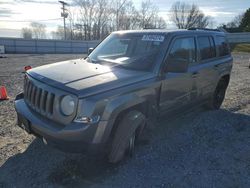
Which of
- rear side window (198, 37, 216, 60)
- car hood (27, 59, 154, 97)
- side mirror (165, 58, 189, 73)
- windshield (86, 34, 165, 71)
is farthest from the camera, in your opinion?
rear side window (198, 37, 216, 60)

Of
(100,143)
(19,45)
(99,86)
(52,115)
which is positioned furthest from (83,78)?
(19,45)

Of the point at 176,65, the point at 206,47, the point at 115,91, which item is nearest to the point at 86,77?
the point at 115,91

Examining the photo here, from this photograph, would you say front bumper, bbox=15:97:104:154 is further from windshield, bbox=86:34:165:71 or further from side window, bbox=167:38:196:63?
side window, bbox=167:38:196:63

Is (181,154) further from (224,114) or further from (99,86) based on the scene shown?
(224,114)

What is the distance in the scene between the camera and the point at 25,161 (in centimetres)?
414

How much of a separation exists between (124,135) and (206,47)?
3052 mm

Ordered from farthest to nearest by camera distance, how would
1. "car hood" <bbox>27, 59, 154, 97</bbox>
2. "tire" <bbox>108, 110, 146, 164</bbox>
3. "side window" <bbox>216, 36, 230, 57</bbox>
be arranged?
"side window" <bbox>216, 36, 230, 57</bbox>
"tire" <bbox>108, 110, 146, 164</bbox>
"car hood" <bbox>27, 59, 154, 97</bbox>

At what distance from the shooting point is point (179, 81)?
193 inches

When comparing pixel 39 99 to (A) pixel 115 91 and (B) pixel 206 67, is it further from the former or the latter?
(B) pixel 206 67

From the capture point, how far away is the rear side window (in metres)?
5.75

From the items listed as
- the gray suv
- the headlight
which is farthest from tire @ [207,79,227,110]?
the headlight

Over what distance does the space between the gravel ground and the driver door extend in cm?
42

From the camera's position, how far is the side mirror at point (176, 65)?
4.42 m

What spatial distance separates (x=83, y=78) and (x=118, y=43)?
1641 mm
